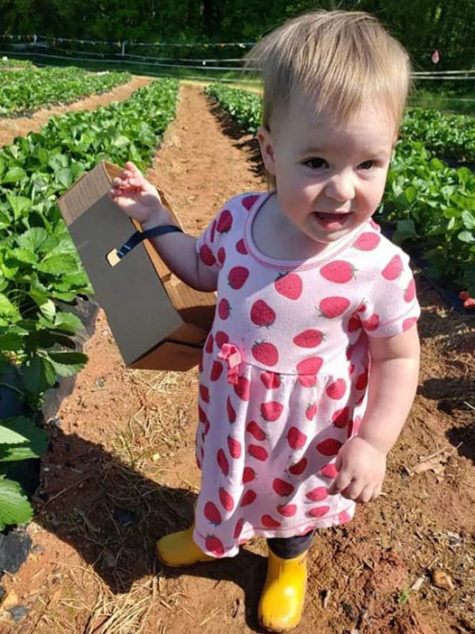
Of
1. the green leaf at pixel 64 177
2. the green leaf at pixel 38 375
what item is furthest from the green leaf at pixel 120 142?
the green leaf at pixel 38 375

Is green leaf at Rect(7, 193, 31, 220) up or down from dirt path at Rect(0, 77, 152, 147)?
up

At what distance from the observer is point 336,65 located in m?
1.14

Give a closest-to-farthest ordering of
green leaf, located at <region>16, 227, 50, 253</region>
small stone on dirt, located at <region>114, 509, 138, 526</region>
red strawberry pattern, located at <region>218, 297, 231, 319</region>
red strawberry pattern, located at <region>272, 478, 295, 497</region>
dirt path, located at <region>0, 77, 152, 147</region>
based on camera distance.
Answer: red strawberry pattern, located at <region>218, 297, 231, 319</region>
red strawberry pattern, located at <region>272, 478, 295, 497</region>
small stone on dirt, located at <region>114, 509, 138, 526</region>
green leaf, located at <region>16, 227, 50, 253</region>
dirt path, located at <region>0, 77, 152, 147</region>

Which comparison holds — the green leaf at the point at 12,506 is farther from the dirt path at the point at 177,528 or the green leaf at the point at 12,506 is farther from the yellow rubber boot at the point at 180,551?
the yellow rubber boot at the point at 180,551

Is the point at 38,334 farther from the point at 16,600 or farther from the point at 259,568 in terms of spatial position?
the point at 259,568

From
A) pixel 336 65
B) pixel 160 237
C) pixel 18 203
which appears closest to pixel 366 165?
pixel 336 65

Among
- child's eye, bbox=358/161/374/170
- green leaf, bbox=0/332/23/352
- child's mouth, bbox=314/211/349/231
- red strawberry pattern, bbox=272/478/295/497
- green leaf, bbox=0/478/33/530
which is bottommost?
green leaf, bbox=0/478/33/530

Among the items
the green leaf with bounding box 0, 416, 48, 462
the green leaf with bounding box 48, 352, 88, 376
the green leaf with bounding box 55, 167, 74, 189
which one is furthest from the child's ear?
the green leaf with bounding box 55, 167, 74, 189

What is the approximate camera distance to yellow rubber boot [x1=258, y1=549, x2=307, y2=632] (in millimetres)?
1894

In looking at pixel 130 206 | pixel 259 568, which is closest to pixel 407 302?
pixel 130 206

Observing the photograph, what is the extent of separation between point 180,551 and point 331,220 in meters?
1.36

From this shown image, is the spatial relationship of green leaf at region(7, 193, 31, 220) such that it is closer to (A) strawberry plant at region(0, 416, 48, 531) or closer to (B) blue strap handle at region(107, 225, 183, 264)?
(A) strawberry plant at region(0, 416, 48, 531)

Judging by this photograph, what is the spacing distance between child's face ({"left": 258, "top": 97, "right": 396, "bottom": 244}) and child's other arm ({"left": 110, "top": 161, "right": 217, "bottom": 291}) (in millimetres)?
461

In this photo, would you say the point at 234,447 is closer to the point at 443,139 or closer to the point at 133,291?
the point at 133,291
